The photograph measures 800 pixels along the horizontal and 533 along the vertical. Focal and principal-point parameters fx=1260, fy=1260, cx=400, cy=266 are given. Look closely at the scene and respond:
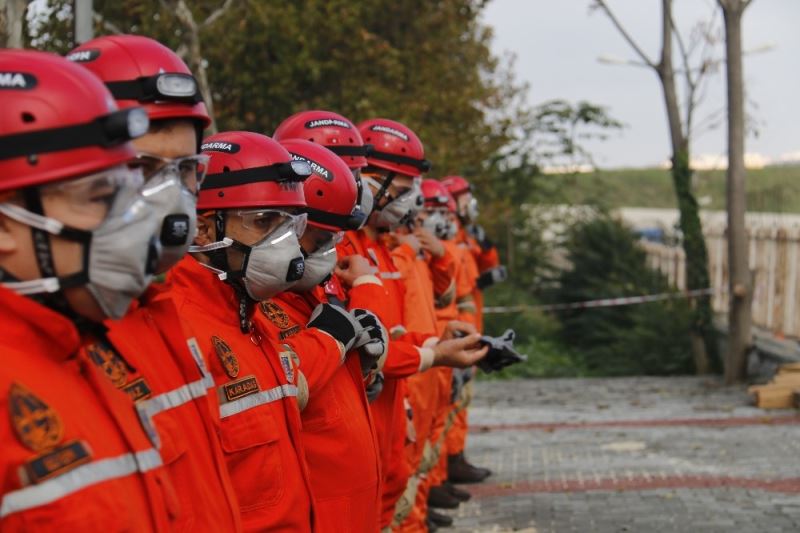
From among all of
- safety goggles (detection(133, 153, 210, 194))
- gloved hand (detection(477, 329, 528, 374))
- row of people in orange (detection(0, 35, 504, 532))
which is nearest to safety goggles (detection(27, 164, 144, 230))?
row of people in orange (detection(0, 35, 504, 532))

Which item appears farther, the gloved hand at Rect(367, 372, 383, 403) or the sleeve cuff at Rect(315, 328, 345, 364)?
the gloved hand at Rect(367, 372, 383, 403)

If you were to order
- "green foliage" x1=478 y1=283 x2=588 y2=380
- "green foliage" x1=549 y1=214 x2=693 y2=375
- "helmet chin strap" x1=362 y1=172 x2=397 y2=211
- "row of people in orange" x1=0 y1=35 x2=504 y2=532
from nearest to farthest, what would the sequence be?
"row of people in orange" x1=0 y1=35 x2=504 y2=532 → "helmet chin strap" x1=362 y1=172 x2=397 y2=211 → "green foliage" x1=549 y1=214 x2=693 y2=375 → "green foliage" x1=478 y1=283 x2=588 y2=380

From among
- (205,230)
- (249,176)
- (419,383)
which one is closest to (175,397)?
(205,230)

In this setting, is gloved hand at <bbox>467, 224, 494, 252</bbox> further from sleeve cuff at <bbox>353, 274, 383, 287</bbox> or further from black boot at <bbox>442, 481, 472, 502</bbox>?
sleeve cuff at <bbox>353, 274, 383, 287</bbox>

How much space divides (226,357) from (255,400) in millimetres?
153

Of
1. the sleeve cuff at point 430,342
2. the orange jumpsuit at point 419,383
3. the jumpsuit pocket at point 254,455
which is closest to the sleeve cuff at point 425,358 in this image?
the sleeve cuff at point 430,342

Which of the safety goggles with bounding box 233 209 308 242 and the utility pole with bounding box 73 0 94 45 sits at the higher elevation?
the utility pole with bounding box 73 0 94 45

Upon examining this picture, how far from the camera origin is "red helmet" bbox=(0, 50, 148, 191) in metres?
2.40

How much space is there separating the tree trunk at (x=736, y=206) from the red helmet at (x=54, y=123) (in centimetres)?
1418

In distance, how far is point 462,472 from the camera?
10359 millimetres

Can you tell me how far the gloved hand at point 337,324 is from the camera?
452 centimetres

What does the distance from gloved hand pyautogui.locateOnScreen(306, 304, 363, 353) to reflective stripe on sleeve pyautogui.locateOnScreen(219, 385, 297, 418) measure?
643mm

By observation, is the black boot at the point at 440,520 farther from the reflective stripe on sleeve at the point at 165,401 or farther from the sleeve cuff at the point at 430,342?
the reflective stripe on sleeve at the point at 165,401

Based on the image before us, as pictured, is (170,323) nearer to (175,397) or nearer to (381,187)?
(175,397)
